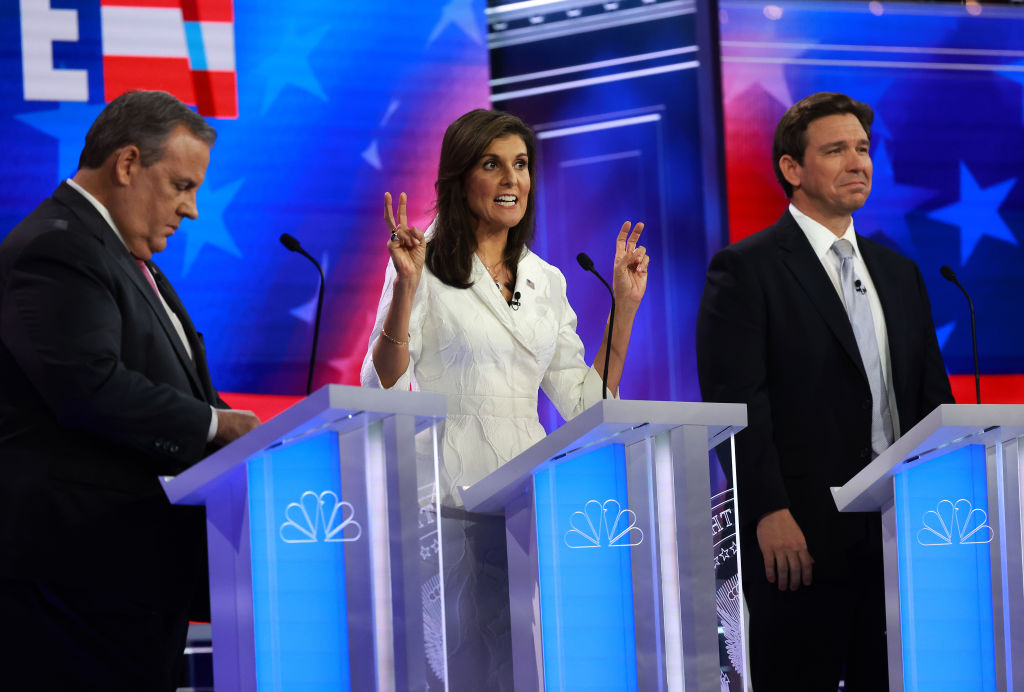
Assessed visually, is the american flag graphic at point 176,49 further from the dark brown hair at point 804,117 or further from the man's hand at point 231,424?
the man's hand at point 231,424

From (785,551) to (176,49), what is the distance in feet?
8.71

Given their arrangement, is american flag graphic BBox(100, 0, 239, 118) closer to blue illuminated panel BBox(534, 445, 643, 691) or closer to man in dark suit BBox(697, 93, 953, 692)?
man in dark suit BBox(697, 93, 953, 692)

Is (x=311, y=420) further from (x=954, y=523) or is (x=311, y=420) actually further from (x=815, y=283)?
(x=815, y=283)

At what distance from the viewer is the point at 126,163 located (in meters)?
2.44

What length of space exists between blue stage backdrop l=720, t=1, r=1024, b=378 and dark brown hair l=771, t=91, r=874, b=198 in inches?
34.9

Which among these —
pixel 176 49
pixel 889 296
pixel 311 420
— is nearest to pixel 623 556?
pixel 311 420

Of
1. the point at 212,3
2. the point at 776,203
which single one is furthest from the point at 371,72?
the point at 776,203

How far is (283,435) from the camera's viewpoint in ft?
6.35

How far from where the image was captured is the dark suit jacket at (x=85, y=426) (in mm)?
2182

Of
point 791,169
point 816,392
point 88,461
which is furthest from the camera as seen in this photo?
point 791,169

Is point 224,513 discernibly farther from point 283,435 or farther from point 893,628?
point 893,628

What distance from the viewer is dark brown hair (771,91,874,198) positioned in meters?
3.66

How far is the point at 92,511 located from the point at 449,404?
0.92 meters

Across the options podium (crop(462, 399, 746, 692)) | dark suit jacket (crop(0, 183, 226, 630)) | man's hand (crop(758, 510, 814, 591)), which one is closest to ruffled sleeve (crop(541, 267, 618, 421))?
man's hand (crop(758, 510, 814, 591))
